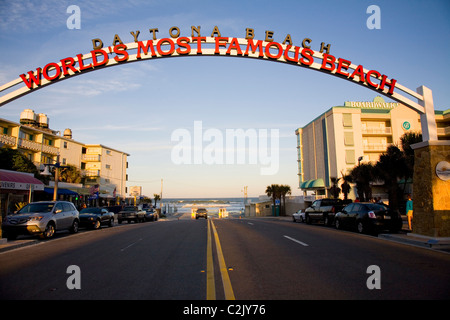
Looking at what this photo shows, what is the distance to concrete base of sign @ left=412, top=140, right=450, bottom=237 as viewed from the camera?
11.2 meters

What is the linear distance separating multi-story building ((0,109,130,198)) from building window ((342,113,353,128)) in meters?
35.3

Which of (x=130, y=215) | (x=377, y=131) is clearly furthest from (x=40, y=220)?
(x=377, y=131)

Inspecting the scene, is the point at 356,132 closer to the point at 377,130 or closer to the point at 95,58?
the point at 377,130

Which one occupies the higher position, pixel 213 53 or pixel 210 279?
pixel 213 53

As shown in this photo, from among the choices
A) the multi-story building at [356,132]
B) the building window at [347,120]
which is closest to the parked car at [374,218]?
the multi-story building at [356,132]

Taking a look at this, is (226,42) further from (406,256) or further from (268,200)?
(268,200)

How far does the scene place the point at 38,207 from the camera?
51.2ft

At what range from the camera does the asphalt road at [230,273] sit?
5.46m

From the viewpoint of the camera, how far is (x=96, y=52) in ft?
42.5

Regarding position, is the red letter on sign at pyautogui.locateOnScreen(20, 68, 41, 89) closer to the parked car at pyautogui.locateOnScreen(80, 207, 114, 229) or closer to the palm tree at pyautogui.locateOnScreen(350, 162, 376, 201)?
the parked car at pyautogui.locateOnScreen(80, 207, 114, 229)

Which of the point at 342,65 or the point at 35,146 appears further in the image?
the point at 35,146

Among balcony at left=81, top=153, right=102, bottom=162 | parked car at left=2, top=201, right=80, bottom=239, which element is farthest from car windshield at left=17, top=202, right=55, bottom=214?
balcony at left=81, top=153, right=102, bottom=162

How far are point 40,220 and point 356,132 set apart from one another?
4301 cm
